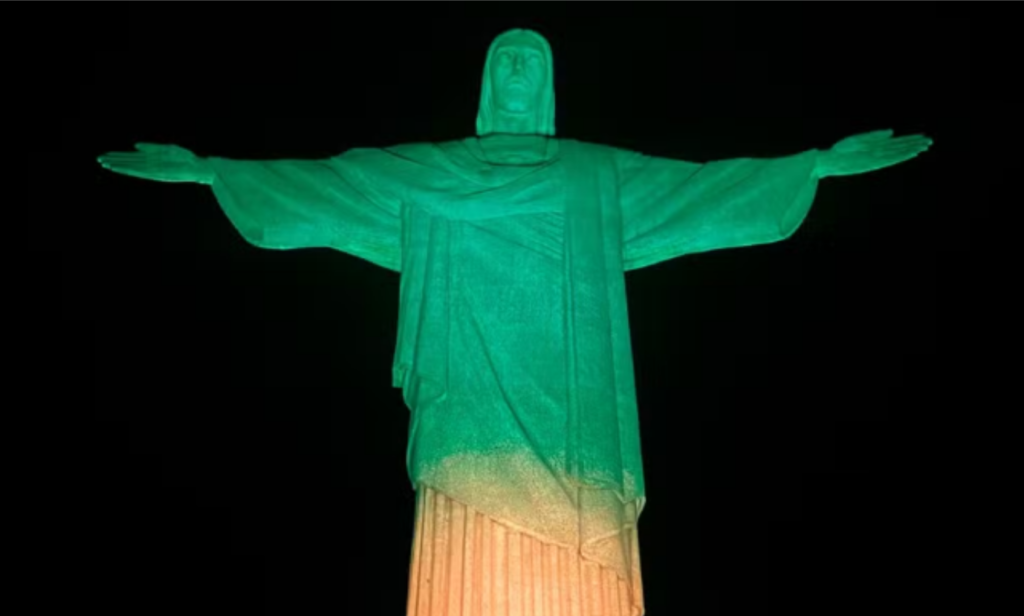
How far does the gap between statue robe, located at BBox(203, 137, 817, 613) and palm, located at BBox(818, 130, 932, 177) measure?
109 millimetres

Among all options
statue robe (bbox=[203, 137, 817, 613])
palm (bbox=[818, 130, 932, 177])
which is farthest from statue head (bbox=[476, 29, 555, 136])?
palm (bbox=[818, 130, 932, 177])

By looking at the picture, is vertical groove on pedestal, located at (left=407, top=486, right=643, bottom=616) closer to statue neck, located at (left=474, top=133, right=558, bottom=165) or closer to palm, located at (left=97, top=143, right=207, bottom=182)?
statue neck, located at (left=474, top=133, right=558, bottom=165)

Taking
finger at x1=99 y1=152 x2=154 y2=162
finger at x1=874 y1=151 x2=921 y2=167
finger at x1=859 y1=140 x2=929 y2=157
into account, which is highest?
finger at x1=859 y1=140 x2=929 y2=157

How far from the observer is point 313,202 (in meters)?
6.72

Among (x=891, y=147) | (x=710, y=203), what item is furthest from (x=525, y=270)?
(x=891, y=147)

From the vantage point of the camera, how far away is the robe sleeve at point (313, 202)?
669 cm

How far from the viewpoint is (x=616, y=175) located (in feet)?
22.3

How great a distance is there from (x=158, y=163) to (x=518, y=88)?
1.87 metres

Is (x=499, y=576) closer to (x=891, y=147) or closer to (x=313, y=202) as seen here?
(x=313, y=202)

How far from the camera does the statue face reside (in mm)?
7227

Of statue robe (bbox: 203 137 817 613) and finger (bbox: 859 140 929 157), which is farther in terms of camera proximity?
finger (bbox: 859 140 929 157)

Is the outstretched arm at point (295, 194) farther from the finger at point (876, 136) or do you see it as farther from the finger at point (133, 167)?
the finger at point (876, 136)

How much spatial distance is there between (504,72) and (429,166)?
0.85 meters

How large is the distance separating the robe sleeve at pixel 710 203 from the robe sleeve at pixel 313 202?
3.80 feet
